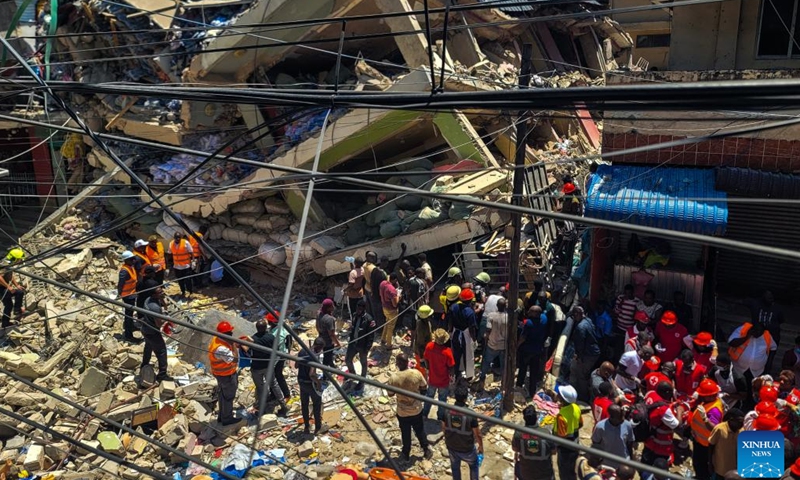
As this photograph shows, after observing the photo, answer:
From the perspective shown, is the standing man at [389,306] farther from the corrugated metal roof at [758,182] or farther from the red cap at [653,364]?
the corrugated metal roof at [758,182]

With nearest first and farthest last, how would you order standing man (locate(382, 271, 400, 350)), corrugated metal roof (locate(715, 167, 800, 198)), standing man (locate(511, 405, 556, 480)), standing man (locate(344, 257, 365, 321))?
standing man (locate(511, 405, 556, 480)), corrugated metal roof (locate(715, 167, 800, 198)), standing man (locate(382, 271, 400, 350)), standing man (locate(344, 257, 365, 321))

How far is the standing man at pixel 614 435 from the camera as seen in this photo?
6.48m

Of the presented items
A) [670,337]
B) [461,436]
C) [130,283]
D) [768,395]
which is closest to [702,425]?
[768,395]

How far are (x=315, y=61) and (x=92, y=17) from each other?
4.80 metres

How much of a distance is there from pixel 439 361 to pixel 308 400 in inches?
65.3

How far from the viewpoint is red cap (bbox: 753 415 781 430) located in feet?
20.3

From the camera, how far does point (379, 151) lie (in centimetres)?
1345

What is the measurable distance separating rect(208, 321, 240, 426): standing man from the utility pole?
3.35 meters

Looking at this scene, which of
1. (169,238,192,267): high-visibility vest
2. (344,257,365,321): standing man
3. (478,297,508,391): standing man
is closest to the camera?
(478,297,508,391): standing man

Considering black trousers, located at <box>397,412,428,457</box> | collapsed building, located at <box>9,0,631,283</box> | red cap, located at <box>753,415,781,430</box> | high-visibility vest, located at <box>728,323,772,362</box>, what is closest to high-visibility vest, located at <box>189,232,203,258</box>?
collapsed building, located at <box>9,0,631,283</box>

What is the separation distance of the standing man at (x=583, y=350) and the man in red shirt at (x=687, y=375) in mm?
1077

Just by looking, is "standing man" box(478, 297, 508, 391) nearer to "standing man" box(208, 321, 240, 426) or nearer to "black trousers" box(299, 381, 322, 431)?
"black trousers" box(299, 381, 322, 431)

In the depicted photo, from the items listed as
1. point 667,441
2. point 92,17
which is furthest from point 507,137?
point 92,17

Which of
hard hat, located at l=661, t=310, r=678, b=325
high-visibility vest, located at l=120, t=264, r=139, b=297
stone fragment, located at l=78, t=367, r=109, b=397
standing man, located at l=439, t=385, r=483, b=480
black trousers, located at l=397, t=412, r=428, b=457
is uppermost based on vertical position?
hard hat, located at l=661, t=310, r=678, b=325
